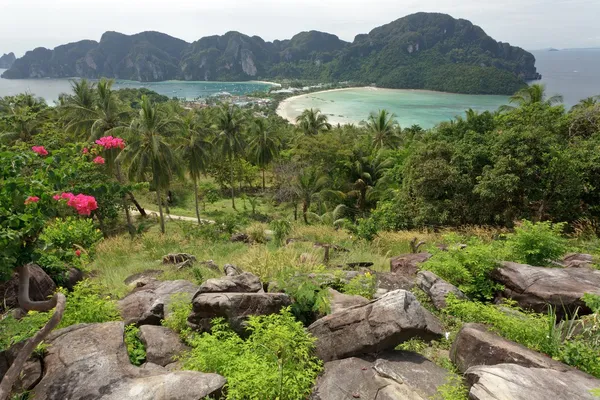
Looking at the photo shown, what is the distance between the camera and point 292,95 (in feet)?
422

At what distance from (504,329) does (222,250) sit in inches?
338

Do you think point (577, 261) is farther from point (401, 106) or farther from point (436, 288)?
point (401, 106)

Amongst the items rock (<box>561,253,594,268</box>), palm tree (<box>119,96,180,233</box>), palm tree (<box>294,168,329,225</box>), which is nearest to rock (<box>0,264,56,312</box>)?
rock (<box>561,253,594,268</box>)

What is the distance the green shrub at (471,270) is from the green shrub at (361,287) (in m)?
1.36

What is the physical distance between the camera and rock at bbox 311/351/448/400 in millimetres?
3479

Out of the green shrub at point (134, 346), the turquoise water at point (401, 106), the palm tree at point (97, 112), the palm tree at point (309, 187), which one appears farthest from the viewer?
the turquoise water at point (401, 106)

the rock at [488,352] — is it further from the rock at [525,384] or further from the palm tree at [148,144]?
the palm tree at [148,144]

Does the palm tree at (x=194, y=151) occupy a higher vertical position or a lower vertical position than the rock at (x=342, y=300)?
higher

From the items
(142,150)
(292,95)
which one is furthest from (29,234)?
(292,95)

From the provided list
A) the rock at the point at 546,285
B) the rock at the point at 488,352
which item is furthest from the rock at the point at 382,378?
the rock at the point at 546,285

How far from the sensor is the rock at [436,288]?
5613 millimetres

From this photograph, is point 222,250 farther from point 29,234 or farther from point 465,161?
point 465,161

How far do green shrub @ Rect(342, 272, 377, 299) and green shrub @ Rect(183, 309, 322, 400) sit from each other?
178cm

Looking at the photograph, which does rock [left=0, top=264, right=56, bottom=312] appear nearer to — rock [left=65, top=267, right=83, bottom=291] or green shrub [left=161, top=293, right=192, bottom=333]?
rock [left=65, top=267, right=83, bottom=291]
